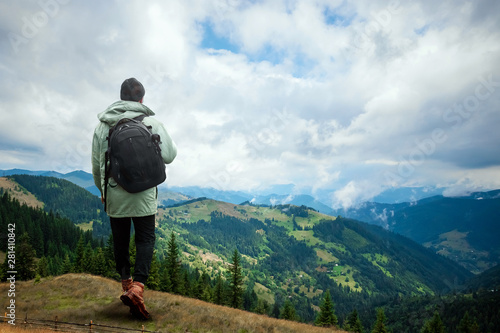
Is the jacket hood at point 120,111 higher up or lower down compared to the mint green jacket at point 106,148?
higher up

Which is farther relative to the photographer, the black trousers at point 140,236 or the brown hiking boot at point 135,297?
the brown hiking boot at point 135,297

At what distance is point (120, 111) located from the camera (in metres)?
5.32

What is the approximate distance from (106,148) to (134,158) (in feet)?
3.26

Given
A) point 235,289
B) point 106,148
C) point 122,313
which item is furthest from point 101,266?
point 106,148

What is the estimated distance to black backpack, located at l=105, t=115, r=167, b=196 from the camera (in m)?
4.57

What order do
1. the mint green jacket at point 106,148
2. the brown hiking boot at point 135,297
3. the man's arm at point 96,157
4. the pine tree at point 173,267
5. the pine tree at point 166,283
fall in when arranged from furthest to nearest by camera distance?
1. the pine tree at point 173,267
2. the pine tree at point 166,283
3. the brown hiking boot at point 135,297
4. the man's arm at point 96,157
5. the mint green jacket at point 106,148

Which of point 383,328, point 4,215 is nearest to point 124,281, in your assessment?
point 383,328

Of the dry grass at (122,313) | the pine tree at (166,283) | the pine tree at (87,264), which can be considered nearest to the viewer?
the dry grass at (122,313)

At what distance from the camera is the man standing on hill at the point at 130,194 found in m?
4.91

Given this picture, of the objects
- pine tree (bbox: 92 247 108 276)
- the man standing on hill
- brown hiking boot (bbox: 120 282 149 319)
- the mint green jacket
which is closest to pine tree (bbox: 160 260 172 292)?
pine tree (bbox: 92 247 108 276)

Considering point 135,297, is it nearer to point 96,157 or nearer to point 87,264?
point 96,157

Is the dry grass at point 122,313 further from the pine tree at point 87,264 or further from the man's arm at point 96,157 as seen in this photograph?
the pine tree at point 87,264

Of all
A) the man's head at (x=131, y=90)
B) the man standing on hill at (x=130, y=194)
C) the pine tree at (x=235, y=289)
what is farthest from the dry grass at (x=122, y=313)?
the pine tree at (x=235, y=289)

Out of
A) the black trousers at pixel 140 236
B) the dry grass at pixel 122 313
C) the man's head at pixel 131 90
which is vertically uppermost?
the man's head at pixel 131 90
